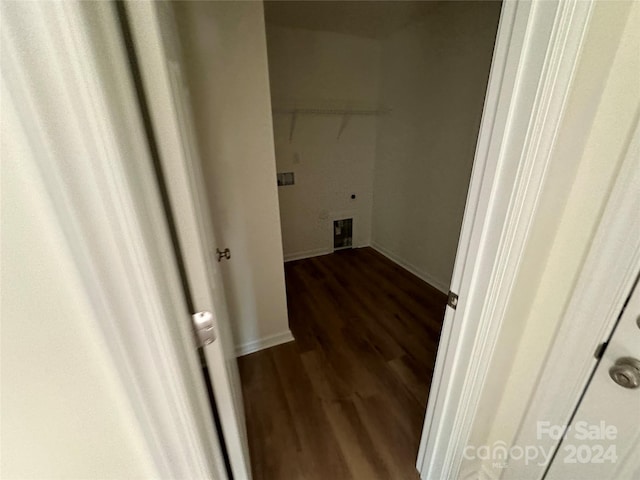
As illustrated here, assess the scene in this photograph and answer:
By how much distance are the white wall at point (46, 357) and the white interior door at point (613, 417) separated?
1.18 metres

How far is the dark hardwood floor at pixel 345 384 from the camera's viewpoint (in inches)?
50.3

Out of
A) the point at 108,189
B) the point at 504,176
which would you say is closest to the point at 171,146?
the point at 108,189

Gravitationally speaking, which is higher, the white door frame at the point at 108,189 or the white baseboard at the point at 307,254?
the white door frame at the point at 108,189

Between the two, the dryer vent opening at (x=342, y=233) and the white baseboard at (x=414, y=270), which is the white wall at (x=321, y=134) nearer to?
the dryer vent opening at (x=342, y=233)

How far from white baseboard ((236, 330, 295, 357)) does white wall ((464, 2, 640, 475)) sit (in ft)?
4.35

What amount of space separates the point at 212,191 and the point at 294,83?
187cm

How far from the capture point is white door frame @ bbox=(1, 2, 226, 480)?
31cm

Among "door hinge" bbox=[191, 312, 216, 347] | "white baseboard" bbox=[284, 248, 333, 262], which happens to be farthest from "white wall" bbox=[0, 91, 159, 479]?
"white baseboard" bbox=[284, 248, 333, 262]

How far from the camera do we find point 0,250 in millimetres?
348

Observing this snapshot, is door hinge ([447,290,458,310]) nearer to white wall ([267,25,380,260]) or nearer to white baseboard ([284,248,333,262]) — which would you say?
white wall ([267,25,380,260])

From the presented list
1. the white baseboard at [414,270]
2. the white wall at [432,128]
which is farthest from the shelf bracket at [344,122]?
the white baseboard at [414,270]

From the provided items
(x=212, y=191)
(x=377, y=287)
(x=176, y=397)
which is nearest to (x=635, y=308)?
(x=176, y=397)

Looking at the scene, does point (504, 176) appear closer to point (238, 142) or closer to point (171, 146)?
point (171, 146)

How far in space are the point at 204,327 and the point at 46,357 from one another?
0.25m
